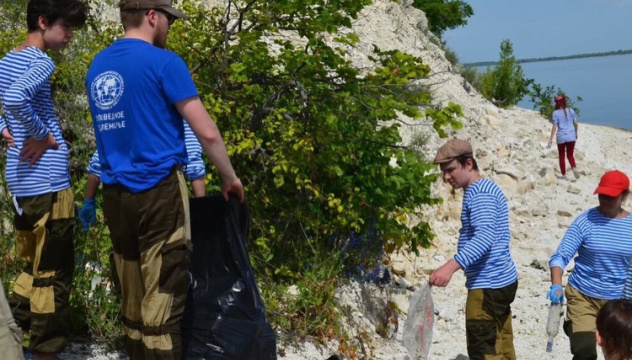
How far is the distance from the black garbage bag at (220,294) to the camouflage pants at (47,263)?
2.52ft

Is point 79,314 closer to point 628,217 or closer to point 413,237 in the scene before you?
point 413,237

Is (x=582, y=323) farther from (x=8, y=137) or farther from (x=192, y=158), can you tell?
(x=8, y=137)

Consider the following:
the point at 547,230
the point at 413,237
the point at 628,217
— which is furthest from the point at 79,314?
the point at 547,230

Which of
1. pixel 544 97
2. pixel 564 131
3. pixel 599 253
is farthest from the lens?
pixel 544 97

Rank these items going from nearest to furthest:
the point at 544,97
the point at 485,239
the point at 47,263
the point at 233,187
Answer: the point at 233,187 < the point at 47,263 < the point at 485,239 < the point at 544,97

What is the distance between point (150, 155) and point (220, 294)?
32.4 inches

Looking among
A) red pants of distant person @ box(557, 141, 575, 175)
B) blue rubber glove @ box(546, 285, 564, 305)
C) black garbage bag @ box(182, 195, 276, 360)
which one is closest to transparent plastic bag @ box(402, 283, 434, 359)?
blue rubber glove @ box(546, 285, 564, 305)

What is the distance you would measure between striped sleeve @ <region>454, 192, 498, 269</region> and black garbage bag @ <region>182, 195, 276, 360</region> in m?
1.53

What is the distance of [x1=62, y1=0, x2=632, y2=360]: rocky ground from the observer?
20.4 ft

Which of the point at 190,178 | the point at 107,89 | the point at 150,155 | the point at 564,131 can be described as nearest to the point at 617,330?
the point at 150,155

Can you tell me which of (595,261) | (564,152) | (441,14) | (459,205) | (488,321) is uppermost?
(441,14)

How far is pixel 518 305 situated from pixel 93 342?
15.7 feet

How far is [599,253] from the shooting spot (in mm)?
5105

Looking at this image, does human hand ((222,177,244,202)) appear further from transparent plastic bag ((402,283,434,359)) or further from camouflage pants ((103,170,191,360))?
transparent plastic bag ((402,283,434,359))
